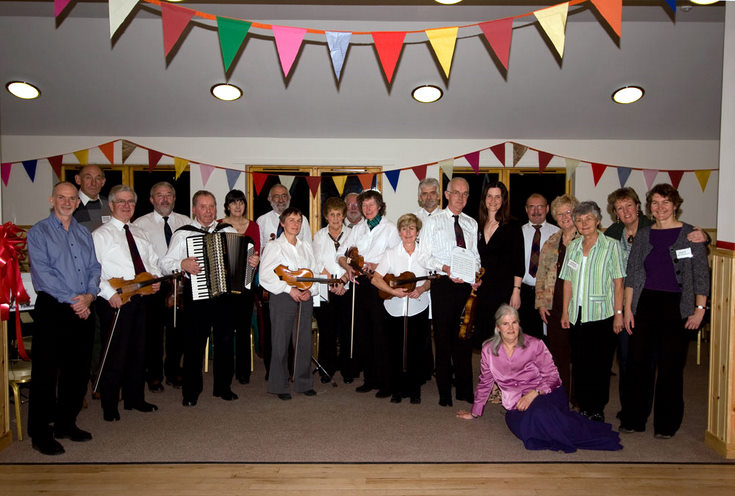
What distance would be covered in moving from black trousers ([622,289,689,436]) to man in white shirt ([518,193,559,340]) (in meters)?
1.15

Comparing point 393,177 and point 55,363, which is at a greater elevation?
→ point 393,177

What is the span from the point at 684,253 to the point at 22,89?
5810 mm

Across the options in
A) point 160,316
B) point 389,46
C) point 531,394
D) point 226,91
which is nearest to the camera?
point 531,394

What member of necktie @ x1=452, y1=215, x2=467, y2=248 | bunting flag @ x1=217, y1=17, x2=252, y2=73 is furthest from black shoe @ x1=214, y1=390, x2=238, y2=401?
bunting flag @ x1=217, y1=17, x2=252, y2=73

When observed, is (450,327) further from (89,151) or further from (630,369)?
(89,151)

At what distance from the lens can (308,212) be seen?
22.0 feet

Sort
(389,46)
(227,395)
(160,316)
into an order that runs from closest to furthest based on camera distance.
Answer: (389,46) → (227,395) → (160,316)

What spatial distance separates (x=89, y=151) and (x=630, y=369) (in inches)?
227

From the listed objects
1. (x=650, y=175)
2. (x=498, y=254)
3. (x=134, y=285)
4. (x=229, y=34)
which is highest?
(x=229, y=34)

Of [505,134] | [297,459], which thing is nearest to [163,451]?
[297,459]

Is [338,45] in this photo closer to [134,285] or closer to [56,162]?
[134,285]

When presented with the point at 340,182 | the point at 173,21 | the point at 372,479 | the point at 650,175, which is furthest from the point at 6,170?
the point at 650,175

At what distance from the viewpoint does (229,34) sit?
130 inches

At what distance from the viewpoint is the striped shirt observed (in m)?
3.64
